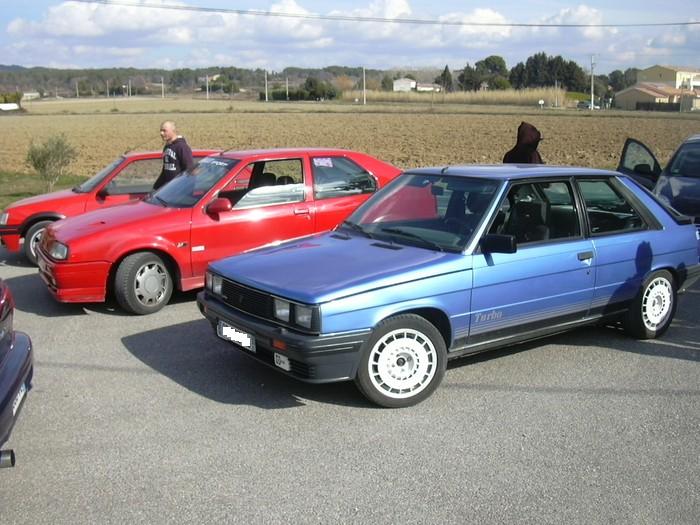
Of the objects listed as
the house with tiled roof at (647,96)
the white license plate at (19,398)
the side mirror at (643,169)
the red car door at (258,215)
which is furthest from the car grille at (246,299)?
the house with tiled roof at (647,96)

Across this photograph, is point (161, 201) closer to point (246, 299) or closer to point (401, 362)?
point (246, 299)

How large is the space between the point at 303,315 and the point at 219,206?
9.91 feet

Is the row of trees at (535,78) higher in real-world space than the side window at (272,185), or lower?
higher

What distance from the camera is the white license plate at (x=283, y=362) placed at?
451cm

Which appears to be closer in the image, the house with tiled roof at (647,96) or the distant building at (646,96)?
the house with tiled roof at (647,96)

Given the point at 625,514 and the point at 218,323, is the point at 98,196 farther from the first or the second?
the point at 625,514

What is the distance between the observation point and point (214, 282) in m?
5.22

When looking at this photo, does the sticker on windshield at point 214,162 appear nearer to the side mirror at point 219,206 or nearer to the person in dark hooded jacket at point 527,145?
the side mirror at point 219,206

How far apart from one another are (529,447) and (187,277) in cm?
417

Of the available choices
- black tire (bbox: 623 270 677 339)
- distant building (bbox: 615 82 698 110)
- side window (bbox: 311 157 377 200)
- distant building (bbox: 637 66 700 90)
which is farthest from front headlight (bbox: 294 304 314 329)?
distant building (bbox: 637 66 700 90)

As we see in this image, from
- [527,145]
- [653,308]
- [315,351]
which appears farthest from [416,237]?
[527,145]

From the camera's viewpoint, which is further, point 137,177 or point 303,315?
point 137,177

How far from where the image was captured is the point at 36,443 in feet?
13.6

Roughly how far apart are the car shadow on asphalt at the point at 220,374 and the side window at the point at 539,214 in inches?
64.3
